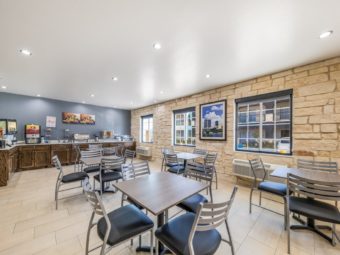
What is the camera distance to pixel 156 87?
4.54m

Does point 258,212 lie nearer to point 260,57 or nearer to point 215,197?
point 215,197

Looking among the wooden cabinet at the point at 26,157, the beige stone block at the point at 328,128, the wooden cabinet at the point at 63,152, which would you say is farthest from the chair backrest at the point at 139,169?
the wooden cabinet at the point at 26,157

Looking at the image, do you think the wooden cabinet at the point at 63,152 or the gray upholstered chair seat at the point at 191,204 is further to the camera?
the wooden cabinet at the point at 63,152

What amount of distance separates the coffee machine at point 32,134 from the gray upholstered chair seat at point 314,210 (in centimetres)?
738

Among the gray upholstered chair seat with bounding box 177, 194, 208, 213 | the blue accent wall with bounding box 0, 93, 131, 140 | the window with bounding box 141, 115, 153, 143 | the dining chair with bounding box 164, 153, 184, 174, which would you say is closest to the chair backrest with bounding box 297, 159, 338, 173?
the gray upholstered chair seat with bounding box 177, 194, 208, 213

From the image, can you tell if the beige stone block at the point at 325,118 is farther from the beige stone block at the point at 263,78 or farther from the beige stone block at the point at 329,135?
the beige stone block at the point at 263,78

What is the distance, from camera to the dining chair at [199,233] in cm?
113

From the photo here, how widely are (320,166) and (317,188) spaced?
3.97 ft

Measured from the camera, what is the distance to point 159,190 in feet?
5.47

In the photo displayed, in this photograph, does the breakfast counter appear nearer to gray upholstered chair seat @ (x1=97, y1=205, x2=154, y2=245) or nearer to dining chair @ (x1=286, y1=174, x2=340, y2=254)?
gray upholstered chair seat @ (x1=97, y1=205, x2=154, y2=245)

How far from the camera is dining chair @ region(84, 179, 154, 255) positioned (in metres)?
1.27

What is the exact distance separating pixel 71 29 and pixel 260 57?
9.95 feet

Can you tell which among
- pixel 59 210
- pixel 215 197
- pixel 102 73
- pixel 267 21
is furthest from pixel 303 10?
pixel 59 210

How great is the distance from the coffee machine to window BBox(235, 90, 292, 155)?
22.5 feet
